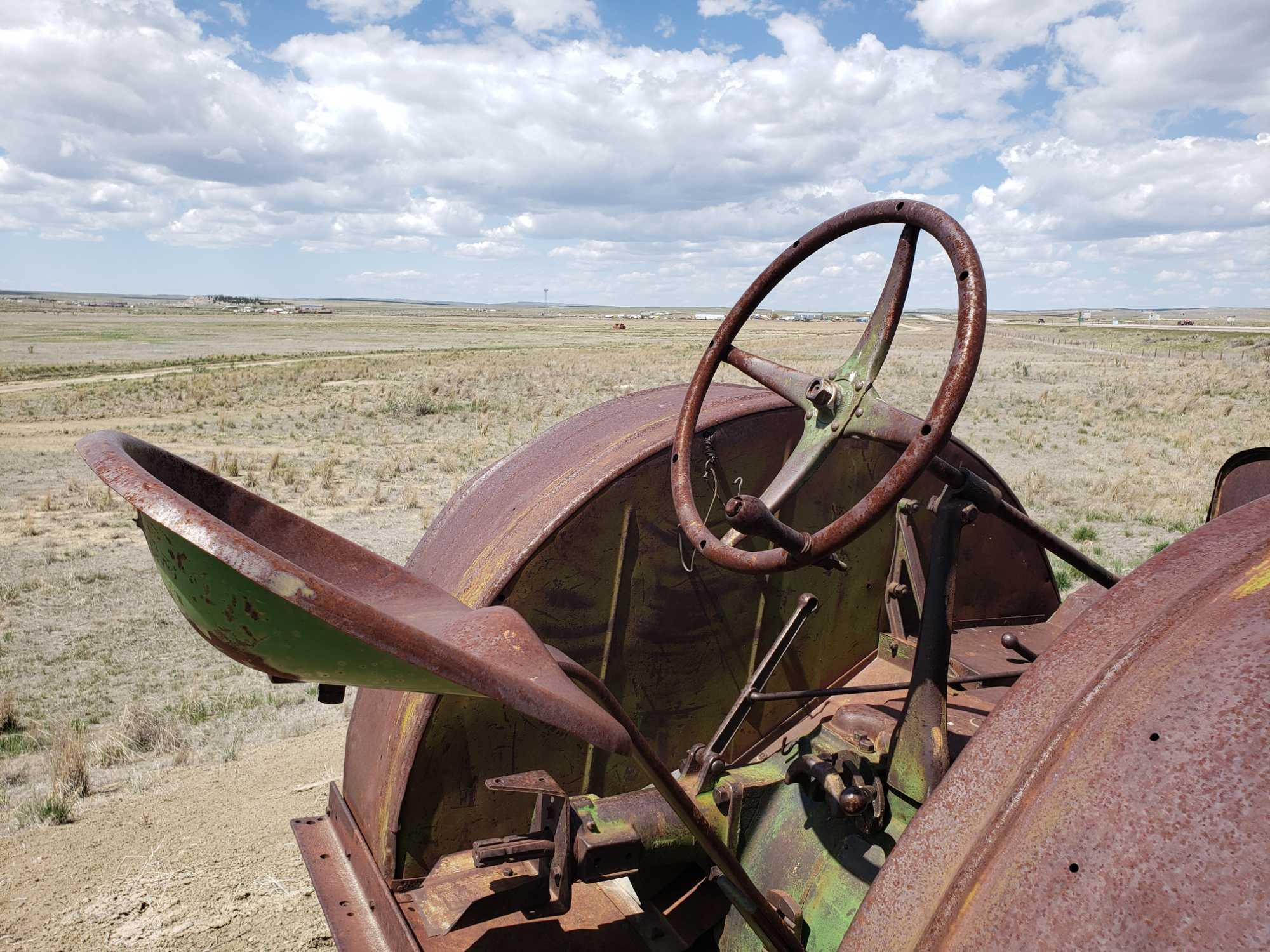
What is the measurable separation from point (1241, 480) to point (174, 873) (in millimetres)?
4523

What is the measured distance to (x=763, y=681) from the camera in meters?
2.74

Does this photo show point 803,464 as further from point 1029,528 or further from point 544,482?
point 544,482

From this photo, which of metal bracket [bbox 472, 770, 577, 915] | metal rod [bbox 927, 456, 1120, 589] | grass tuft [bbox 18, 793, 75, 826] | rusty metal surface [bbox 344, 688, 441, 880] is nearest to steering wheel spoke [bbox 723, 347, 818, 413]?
metal rod [bbox 927, 456, 1120, 589]

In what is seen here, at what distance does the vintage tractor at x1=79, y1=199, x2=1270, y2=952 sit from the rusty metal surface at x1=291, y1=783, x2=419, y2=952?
13mm

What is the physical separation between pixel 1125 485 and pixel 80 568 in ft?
44.1

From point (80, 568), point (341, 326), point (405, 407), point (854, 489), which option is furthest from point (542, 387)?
point (341, 326)

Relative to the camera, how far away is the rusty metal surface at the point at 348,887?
2371 mm

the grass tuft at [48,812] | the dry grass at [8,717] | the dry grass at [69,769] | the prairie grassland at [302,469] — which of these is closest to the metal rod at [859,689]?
the grass tuft at [48,812]

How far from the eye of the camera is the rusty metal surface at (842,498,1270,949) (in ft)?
3.14

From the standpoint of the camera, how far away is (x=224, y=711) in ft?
19.9

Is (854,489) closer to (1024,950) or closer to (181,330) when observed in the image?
(1024,950)

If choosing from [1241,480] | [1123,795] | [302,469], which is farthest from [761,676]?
[302,469]

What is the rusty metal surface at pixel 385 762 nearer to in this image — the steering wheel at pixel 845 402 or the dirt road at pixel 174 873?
the steering wheel at pixel 845 402

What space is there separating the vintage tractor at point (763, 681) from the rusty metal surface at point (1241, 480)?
0.01 meters
